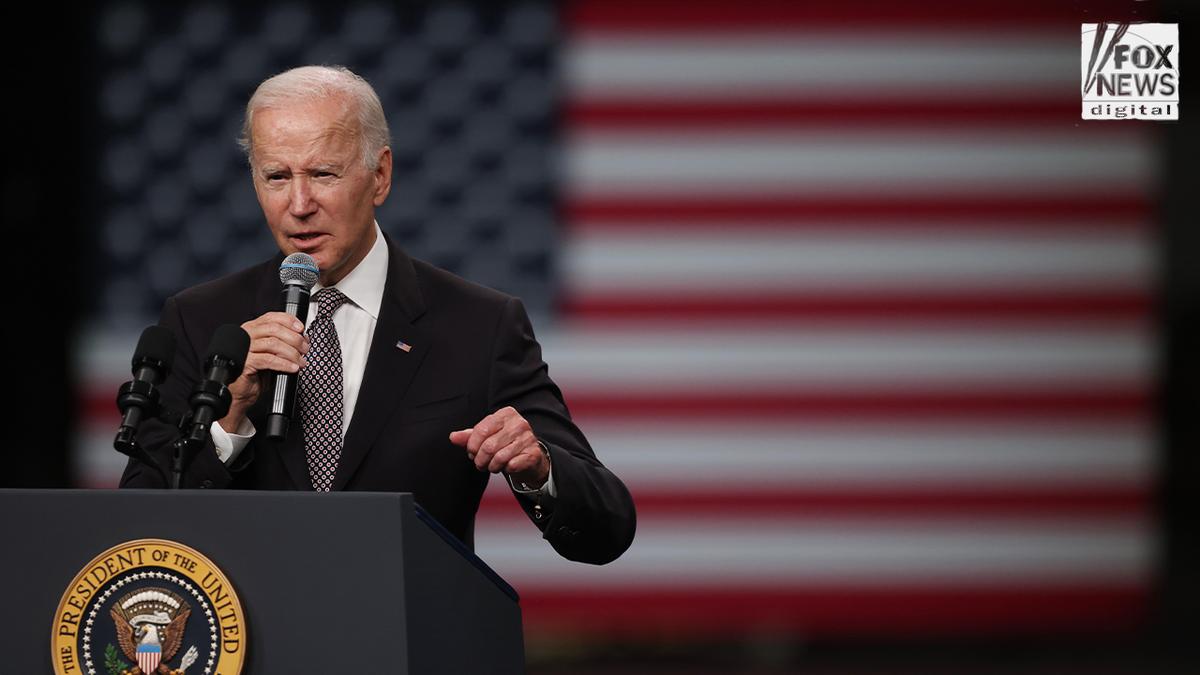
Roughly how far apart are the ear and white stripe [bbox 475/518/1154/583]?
2157 mm

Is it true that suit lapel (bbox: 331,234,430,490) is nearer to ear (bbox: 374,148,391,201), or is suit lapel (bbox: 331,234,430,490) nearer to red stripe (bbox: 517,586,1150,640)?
ear (bbox: 374,148,391,201)

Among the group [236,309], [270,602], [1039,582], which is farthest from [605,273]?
[270,602]

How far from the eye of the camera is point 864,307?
355cm

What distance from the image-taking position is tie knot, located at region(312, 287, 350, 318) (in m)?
1.49

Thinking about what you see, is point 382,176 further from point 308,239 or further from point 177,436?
point 177,436

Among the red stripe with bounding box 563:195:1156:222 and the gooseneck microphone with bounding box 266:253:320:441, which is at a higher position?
the red stripe with bounding box 563:195:1156:222

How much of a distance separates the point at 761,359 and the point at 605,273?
1.98 ft

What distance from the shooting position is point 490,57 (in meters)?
3.73

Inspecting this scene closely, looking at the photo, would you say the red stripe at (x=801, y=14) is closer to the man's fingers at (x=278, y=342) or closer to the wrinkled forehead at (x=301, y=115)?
the wrinkled forehead at (x=301, y=115)

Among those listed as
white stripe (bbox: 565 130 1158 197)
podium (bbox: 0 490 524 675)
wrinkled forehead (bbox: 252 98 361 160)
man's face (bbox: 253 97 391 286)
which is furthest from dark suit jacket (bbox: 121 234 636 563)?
white stripe (bbox: 565 130 1158 197)

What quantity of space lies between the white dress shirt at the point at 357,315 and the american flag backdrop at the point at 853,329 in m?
2.06

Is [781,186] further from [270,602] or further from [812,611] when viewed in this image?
[270,602]

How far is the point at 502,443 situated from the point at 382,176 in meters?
0.60

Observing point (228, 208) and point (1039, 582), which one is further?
point (228, 208)
